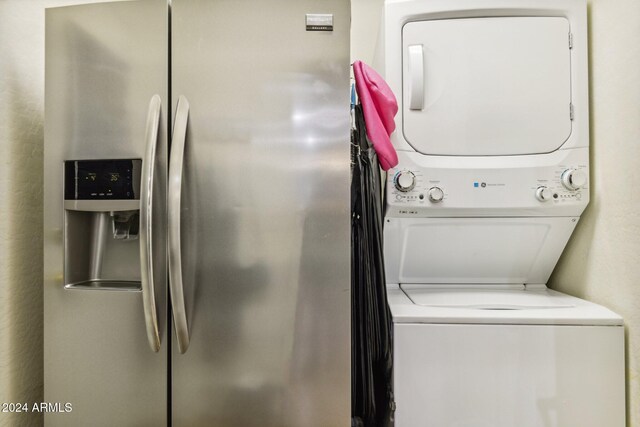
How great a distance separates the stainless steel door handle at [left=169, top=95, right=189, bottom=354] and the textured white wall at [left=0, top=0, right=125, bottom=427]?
57cm

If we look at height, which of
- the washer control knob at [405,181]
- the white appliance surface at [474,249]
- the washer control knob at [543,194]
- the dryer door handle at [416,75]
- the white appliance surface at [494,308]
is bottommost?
the white appliance surface at [494,308]

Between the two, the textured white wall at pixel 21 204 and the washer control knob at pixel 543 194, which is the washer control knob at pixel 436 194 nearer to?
the washer control knob at pixel 543 194

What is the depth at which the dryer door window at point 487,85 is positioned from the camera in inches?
41.1

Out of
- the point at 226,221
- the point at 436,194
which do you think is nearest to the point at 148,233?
the point at 226,221

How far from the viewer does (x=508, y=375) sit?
86 centimetres

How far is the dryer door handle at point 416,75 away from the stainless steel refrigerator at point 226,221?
13.5 inches

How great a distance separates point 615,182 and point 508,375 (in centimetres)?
69

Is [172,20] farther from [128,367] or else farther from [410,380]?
[410,380]

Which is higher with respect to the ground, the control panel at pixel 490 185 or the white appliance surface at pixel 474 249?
the control panel at pixel 490 185

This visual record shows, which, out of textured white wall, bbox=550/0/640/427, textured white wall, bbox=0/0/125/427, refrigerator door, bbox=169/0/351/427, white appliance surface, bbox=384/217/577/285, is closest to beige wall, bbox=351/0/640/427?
textured white wall, bbox=550/0/640/427

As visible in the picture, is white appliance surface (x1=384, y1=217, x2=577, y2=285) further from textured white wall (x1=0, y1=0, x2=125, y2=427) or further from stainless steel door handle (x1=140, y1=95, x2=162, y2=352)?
textured white wall (x1=0, y1=0, x2=125, y2=427)

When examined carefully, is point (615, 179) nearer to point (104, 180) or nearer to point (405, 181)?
point (405, 181)

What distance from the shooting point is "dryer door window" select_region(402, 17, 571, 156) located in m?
1.04

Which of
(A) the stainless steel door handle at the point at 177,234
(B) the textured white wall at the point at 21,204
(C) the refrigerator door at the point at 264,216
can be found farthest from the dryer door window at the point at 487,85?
(B) the textured white wall at the point at 21,204
